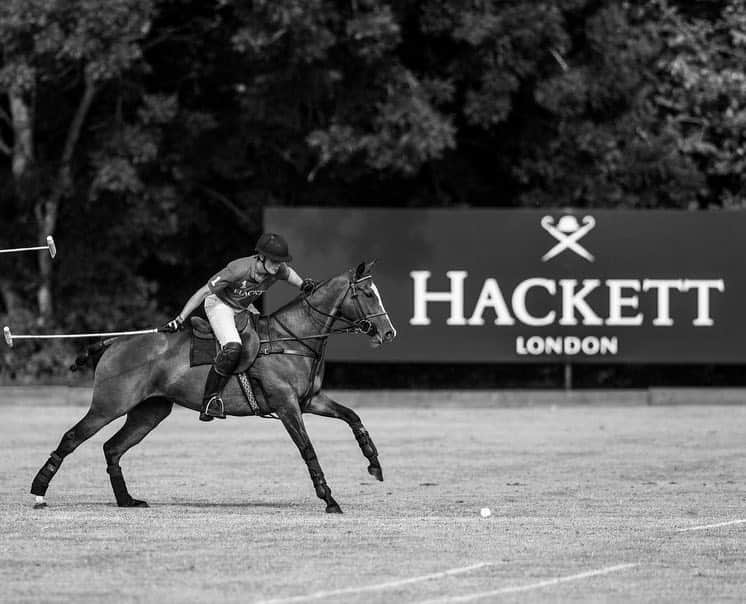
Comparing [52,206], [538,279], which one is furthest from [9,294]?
[538,279]

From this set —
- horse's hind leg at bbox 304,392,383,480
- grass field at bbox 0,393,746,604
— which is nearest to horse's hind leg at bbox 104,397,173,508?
grass field at bbox 0,393,746,604

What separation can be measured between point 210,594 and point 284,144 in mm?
22568

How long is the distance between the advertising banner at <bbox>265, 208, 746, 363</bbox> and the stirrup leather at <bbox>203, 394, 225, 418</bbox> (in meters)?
14.6

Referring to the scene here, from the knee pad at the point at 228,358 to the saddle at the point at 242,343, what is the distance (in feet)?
0.26

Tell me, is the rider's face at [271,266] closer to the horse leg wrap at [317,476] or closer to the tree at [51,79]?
the horse leg wrap at [317,476]

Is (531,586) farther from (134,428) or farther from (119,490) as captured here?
(134,428)

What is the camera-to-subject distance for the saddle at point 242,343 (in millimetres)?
14945

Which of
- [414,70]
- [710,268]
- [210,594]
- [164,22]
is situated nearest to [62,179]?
[164,22]

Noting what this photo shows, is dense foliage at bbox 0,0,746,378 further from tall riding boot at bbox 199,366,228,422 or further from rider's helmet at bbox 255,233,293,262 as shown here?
tall riding boot at bbox 199,366,228,422

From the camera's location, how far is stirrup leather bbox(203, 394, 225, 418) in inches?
587

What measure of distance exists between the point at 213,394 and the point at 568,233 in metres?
15.7

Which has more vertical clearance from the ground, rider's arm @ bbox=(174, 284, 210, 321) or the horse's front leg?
rider's arm @ bbox=(174, 284, 210, 321)

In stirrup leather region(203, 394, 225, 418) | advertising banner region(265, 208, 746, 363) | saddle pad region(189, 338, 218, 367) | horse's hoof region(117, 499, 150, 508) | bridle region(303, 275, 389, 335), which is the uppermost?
bridle region(303, 275, 389, 335)

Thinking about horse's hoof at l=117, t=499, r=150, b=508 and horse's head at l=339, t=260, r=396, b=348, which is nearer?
horse's hoof at l=117, t=499, r=150, b=508
